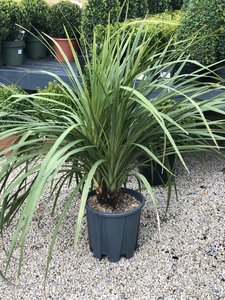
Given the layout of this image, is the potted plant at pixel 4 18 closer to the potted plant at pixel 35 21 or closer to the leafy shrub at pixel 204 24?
the potted plant at pixel 35 21

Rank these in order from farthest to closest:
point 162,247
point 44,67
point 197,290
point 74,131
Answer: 1. point 44,67
2. point 162,247
3. point 197,290
4. point 74,131

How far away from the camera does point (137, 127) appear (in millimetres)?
1842

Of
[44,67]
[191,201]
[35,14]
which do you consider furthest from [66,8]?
[191,201]

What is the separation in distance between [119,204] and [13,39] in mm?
2671

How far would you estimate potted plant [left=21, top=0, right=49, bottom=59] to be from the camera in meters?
4.20

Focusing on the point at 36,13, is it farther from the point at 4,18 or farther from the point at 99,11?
the point at 99,11

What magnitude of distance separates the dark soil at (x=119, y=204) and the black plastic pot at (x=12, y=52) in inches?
96.3

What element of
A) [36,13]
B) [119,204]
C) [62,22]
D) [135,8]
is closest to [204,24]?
[135,8]

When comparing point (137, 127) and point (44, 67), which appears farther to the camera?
point (44, 67)

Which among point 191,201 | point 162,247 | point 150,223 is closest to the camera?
point 162,247

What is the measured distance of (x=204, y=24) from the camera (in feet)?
9.48

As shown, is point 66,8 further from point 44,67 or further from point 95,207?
point 95,207

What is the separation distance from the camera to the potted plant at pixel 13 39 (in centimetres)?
391

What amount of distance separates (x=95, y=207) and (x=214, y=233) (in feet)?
2.57
